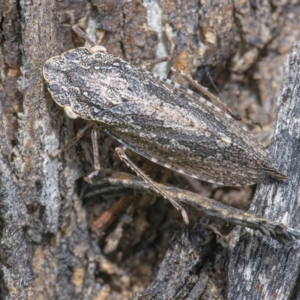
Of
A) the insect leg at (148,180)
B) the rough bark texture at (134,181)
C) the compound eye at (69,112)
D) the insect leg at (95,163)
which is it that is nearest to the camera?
the rough bark texture at (134,181)

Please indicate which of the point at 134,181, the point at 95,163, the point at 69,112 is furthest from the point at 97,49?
the point at 134,181

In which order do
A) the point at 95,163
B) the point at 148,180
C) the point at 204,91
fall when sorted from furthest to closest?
the point at 204,91 → the point at 95,163 → the point at 148,180

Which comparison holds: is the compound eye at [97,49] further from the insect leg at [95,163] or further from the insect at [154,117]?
the insect leg at [95,163]

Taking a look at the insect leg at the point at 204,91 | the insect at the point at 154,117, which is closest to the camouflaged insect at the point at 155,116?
the insect at the point at 154,117

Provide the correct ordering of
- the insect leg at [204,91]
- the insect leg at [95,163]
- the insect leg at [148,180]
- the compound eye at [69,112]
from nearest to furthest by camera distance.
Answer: the insect leg at [148,180]
the compound eye at [69,112]
the insect leg at [95,163]
the insect leg at [204,91]

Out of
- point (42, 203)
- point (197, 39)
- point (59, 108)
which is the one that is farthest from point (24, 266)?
point (197, 39)

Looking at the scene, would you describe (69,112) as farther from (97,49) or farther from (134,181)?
(134,181)
